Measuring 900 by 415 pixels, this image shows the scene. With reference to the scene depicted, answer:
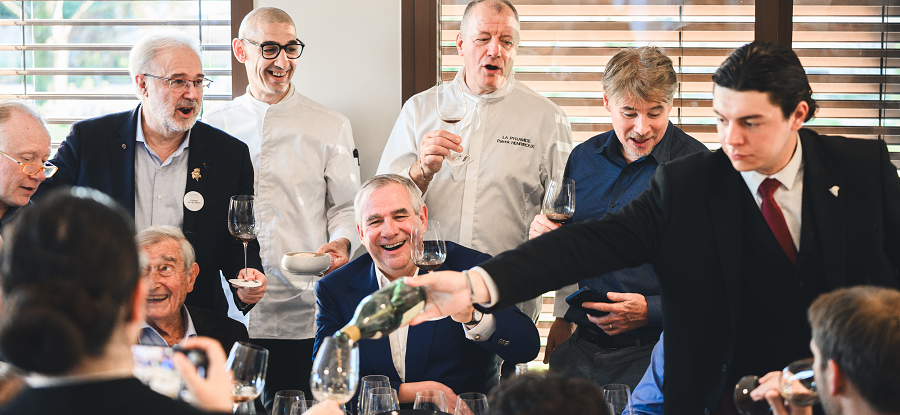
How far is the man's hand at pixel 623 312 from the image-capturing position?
2521 millimetres

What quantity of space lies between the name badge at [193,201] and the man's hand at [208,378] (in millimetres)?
1841

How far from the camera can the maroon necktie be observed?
68.6 inches

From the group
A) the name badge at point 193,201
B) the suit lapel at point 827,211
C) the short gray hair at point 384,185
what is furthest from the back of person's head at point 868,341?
the name badge at point 193,201

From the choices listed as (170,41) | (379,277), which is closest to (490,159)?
(379,277)

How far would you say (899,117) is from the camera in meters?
3.99

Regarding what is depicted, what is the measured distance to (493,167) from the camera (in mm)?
3262

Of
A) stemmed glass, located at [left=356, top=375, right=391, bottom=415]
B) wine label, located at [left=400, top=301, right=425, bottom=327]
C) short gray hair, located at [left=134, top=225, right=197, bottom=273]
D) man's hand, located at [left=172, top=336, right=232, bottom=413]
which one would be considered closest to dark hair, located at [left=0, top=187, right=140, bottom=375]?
man's hand, located at [left=172, top=336, right=232, bottom=413]

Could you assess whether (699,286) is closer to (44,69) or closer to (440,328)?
(440,328)

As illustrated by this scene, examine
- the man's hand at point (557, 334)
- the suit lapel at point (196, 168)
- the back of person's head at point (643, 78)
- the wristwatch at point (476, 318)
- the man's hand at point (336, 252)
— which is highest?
the back of person's head at point (643, 78)

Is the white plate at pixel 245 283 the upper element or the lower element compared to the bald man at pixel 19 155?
lower

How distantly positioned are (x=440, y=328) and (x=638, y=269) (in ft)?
2.51

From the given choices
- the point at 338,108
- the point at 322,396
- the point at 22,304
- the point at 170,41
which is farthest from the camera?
the point at 338,108

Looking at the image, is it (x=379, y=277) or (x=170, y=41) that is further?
(x=170, y=41)

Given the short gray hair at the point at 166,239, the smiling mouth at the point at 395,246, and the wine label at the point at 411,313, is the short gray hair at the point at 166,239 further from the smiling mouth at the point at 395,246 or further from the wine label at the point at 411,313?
the wine label at the point at 411,313
